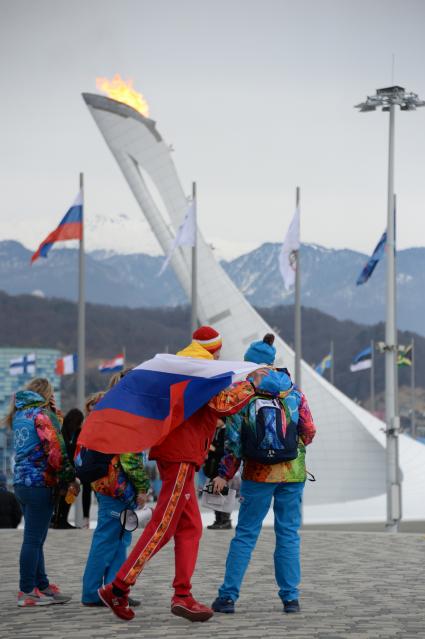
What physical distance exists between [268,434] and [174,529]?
0.78 meters

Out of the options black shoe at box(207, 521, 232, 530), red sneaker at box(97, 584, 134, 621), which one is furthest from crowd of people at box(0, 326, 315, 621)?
black shoe at box(207, 521, 232, 530)

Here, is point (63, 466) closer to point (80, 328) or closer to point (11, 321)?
point (80, 328)

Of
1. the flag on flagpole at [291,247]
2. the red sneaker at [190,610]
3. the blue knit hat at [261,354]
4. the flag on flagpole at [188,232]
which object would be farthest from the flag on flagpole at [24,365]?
the red sneaker at [190,610]

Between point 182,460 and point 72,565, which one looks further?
point 72,565

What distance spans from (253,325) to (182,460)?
2867cm

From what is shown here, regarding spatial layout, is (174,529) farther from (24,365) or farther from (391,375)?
(24,365)

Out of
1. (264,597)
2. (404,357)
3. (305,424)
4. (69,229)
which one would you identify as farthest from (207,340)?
(404,357)

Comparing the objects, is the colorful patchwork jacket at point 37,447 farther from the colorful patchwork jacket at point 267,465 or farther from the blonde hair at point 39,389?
the colorful patchwork jacket at point 267,465

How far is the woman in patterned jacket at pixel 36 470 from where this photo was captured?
799 centimetres

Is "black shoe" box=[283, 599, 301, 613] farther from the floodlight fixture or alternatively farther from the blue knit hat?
the floodlight fixture

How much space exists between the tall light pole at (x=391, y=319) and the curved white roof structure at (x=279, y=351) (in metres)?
10.9

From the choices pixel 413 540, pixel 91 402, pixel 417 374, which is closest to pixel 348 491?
pixel 413 540

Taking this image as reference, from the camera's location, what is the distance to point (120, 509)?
7762 mm

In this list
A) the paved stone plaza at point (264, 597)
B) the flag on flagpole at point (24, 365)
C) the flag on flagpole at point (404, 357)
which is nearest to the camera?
the paved stone plaza at point (264, 597)
